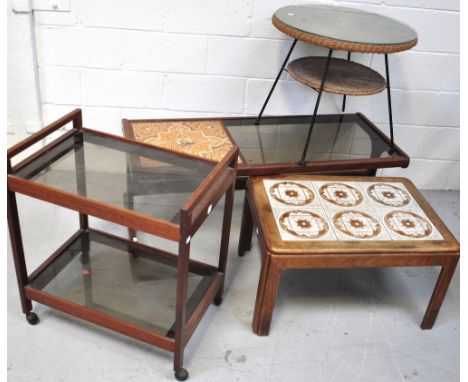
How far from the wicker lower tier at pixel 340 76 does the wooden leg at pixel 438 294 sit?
67cm

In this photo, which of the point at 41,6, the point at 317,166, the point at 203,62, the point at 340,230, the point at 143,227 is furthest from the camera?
the point at 203,62

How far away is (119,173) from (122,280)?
39cm

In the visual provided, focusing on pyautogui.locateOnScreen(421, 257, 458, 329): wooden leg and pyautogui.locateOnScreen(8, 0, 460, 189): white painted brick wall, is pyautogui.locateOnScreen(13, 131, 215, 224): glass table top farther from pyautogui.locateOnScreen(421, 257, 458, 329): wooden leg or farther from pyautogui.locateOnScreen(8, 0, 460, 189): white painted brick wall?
pyautogui.locateOnScreen(421, 257, 458, 329): wooden leg

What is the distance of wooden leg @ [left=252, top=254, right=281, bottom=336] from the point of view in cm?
159

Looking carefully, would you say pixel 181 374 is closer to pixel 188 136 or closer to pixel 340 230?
pixel 340 230

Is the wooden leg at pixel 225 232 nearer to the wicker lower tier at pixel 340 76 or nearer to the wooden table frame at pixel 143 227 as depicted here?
the wooden table frame at pixel 143 227

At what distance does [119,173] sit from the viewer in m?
1.62

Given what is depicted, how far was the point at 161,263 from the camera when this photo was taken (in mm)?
1845

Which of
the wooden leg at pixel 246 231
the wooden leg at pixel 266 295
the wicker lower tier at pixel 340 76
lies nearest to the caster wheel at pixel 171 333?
the wooden leg at pixel 266 295

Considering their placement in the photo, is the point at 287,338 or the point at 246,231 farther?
the point at 246,231

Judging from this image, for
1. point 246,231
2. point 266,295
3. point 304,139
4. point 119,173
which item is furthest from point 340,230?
point 119,173

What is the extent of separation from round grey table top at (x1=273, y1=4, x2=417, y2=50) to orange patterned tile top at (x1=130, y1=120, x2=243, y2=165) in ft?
1.61

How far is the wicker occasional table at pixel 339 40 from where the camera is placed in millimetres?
1759

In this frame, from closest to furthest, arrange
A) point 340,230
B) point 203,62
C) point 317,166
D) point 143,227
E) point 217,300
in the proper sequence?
point 143,227
point 340,230
point 217,300
point 317,166
point 203,62
